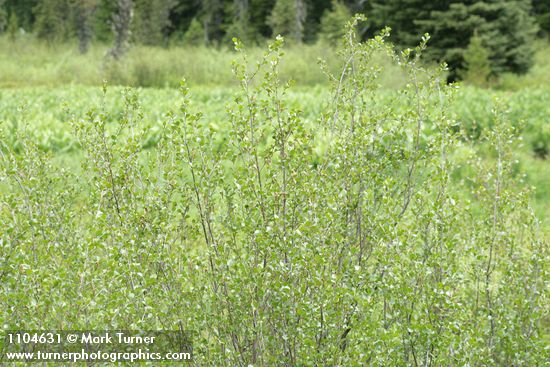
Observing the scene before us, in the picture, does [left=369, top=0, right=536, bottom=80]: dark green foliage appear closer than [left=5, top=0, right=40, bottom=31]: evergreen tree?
Yes

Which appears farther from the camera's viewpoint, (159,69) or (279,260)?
(159,69)

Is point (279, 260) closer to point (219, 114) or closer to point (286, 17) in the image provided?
point (219, 114)

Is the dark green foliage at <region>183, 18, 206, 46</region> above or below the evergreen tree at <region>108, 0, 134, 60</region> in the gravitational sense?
below

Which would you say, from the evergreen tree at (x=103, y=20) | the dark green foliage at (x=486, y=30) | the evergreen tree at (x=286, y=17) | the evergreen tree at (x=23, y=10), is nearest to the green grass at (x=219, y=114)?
the dark green foliage at (x=486, y=30)

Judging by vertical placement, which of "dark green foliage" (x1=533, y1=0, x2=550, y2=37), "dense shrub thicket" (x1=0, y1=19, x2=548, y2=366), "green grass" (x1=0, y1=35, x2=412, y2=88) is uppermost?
"dark green foliage" (x1=533, y1=0, x2=550, y2=37)

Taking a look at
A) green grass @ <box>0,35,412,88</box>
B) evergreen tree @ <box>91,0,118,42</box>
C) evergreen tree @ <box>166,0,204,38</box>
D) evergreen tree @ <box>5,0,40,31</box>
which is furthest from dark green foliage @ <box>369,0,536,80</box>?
evergreen tree @ <box>5,0,40,31</box>

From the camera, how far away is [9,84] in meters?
22.3

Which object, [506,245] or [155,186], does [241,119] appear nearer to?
[155,186]

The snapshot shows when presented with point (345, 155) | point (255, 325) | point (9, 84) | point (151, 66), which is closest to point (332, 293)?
point (255, 325)

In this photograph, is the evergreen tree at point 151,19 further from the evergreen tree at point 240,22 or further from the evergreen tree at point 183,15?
the evergreen tree at point 240,22

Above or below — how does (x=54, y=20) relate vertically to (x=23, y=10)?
below

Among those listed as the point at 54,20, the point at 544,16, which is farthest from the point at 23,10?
the point at 544,16

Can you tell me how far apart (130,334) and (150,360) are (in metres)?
0.14

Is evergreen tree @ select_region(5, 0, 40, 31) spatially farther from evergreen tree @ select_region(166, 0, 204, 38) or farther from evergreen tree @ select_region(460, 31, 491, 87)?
evergreen tree @ select_region(460, 31, 491, 87)
